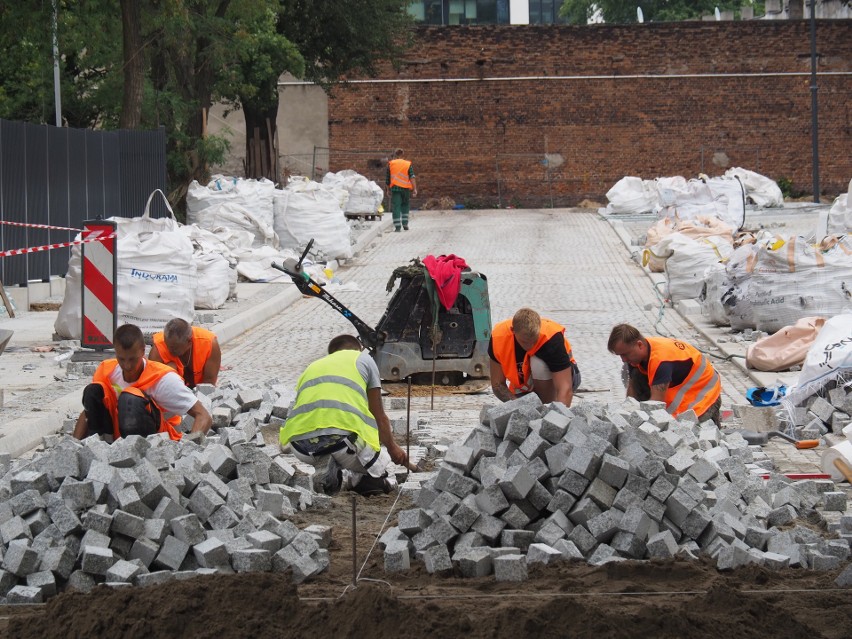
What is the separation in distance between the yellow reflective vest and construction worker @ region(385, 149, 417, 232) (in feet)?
69.9

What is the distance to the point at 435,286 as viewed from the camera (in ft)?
36.8

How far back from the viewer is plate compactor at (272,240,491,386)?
11383 mm

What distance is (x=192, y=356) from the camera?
31.3 ft

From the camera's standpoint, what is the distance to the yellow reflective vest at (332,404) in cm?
757

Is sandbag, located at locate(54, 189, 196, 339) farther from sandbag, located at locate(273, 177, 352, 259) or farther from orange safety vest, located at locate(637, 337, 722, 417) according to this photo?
sandbag, located at locate(273, 177, 352, 259)

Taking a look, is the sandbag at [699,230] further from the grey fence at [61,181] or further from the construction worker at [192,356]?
the construction worker at [192,356]

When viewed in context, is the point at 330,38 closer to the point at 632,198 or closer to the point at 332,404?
the point at 632,198

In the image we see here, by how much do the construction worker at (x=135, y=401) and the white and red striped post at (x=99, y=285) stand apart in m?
4.61

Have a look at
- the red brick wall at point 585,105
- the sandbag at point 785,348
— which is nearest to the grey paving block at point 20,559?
the sandbag at point 785,348

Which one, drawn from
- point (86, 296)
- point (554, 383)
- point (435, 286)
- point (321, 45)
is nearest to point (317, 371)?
point (554, 383)

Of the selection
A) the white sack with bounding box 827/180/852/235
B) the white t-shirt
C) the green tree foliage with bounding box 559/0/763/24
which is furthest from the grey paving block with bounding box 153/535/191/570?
the green tree foliage with bounding box 559/0/763/24

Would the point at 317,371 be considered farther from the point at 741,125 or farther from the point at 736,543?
the point at 741,125

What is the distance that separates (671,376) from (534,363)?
0.95 m

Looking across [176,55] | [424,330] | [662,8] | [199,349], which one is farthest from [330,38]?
[662,8]
